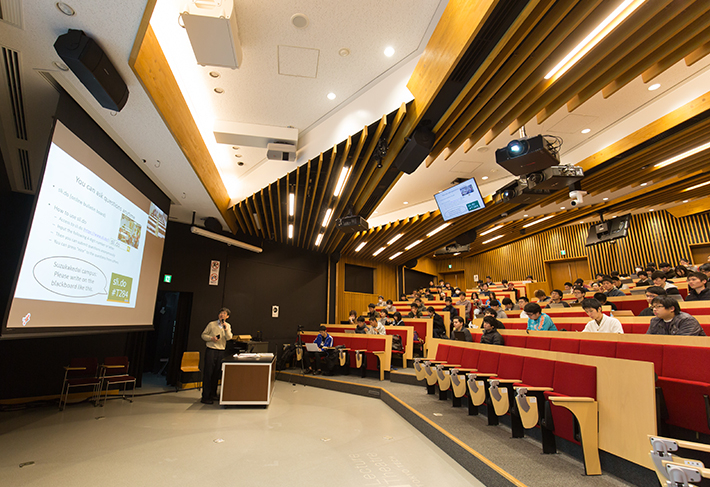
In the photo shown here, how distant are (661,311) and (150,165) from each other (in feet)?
20.4

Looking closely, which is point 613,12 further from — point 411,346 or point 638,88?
point 411,346

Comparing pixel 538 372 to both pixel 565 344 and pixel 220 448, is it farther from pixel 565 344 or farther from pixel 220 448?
pixel 220 448

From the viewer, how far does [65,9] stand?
2.38 meters

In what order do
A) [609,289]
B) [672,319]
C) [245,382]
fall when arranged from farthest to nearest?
1. [609,289]
2. [245,382]
3. [672,319]

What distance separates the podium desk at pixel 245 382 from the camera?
16.5 ft

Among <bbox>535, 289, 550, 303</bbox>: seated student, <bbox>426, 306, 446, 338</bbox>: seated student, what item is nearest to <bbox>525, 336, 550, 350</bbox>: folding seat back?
<bbox>426, 306, 446, 338</bbox>: seated student

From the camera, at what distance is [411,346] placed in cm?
688

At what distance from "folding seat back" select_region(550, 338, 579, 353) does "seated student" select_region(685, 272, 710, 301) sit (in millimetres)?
2527

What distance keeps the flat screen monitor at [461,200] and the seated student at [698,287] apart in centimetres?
297

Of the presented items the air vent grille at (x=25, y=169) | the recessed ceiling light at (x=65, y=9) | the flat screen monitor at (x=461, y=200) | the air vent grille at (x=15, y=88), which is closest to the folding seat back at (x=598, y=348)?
the flat screen monitor at (x=461, y=200)

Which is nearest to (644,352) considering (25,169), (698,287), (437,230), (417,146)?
(698,287)

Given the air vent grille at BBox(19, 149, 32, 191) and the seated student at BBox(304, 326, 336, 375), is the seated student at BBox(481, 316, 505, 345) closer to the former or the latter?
the seated student at BBox(304, 326, 336, 375)

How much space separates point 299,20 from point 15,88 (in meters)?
2.83

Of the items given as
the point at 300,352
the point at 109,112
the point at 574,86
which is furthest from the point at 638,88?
the point at 300,352
